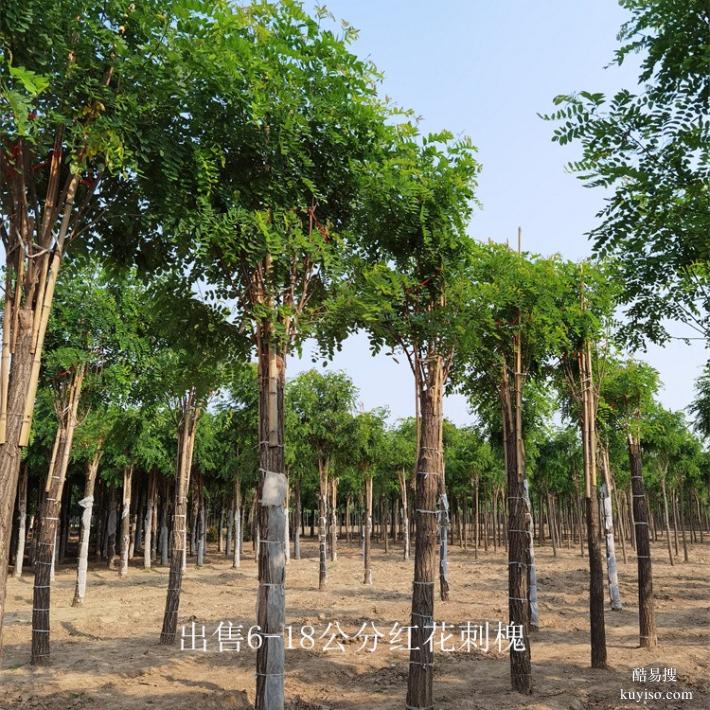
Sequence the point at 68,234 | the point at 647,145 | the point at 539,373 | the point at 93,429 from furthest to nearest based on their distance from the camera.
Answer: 1. the point at 93,429
2. the point at 539,373
3. the point at 68,234
4. the point at 647,145

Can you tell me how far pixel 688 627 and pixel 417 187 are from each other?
43.4 ft

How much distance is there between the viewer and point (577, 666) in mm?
10914

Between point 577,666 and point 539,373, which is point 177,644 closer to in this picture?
point 577,666

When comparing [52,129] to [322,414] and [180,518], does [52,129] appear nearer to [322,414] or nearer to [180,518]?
[180,518]

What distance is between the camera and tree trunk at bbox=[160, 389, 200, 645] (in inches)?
479

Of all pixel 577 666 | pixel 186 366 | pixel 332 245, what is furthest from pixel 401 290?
pixel 577 666

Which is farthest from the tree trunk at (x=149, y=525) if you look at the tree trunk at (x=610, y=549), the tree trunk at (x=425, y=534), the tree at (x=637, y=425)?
the tree trunk at (x=425, y=534)

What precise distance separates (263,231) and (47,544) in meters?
7.64

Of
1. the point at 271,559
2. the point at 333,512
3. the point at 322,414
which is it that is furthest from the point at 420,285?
the point at 333,512

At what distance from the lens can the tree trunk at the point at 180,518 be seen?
1216 cm

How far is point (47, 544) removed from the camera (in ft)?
35.9

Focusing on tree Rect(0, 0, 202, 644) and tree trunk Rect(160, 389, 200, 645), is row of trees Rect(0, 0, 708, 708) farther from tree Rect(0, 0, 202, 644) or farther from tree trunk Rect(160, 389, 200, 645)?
tree trunk Rect(160, 389, 200, 645)

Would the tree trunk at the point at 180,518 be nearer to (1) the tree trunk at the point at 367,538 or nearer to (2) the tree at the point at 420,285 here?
(2) the tree at the point at 420,285

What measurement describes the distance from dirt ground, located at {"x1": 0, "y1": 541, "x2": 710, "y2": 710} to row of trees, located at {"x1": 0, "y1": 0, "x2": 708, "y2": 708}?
3.05 feet
